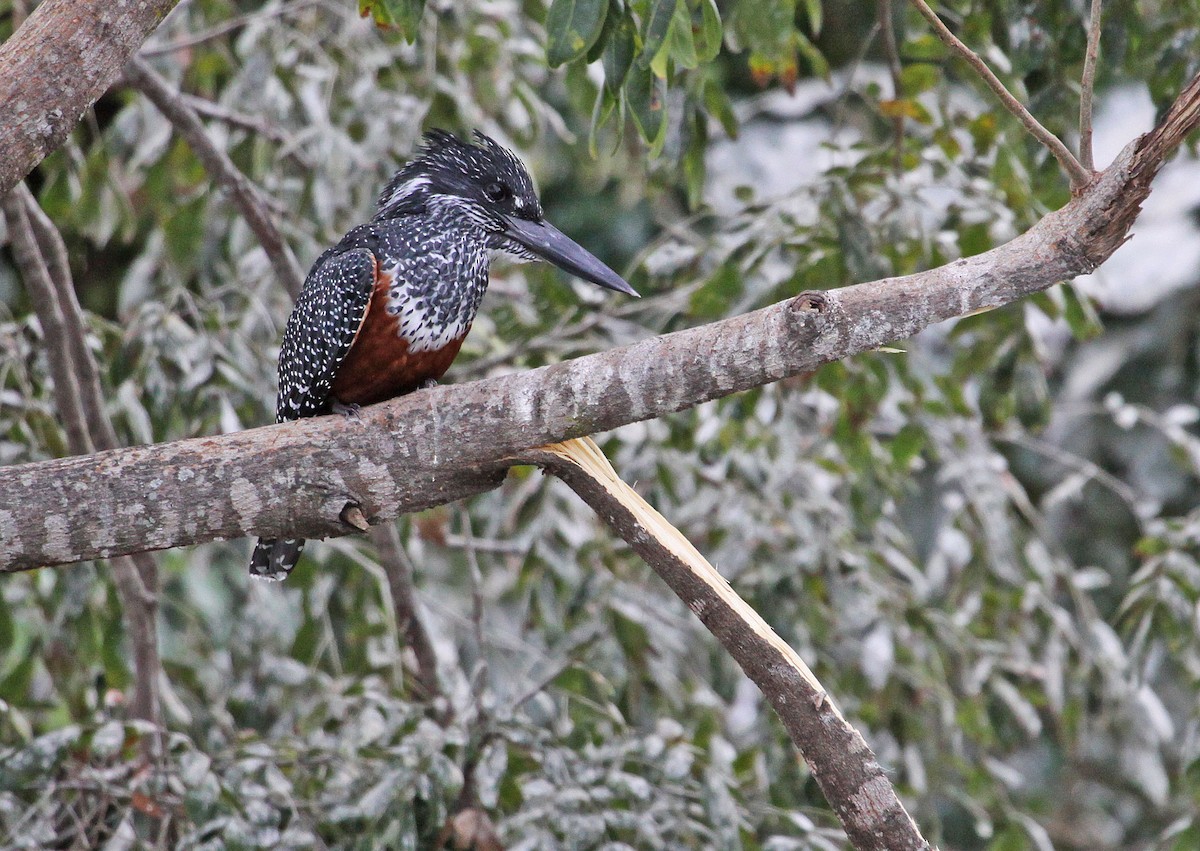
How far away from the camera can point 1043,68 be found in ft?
9.50

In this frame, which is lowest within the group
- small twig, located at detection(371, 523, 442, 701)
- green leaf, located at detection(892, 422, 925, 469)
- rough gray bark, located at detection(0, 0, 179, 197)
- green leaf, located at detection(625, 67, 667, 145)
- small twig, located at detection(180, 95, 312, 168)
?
green leaf, located at detection(892, 422, 925, 469)

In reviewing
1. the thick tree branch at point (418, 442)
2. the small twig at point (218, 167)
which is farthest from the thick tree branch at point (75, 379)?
the thick tree branch at point (418, 442)

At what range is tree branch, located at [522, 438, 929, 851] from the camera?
6.21ft

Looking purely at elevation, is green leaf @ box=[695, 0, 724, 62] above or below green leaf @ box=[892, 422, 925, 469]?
above

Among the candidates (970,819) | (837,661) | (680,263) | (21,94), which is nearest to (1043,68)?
(680,263)

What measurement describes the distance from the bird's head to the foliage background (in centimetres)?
28

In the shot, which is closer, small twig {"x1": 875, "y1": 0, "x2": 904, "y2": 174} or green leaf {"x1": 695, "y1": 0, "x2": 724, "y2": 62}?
green leaf {"x1": 695, "y1": 0, "x2": 724, "y2": 62}

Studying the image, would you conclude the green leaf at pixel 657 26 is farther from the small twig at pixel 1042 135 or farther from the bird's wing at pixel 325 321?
the bird's wing at pixel 325 321

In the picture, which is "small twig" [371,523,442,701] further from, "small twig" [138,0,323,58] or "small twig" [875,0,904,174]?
"small twig" [875,0,904,174]

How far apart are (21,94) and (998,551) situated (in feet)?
8.66

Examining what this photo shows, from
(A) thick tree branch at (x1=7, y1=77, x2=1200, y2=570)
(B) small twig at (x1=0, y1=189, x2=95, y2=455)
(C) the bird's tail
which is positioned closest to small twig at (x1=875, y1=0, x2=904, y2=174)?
(A) thick tree branch at (x1=7, y1=77, x2=1200, y2=570)

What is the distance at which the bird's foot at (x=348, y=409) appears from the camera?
2.23 meters

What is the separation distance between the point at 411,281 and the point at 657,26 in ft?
2.45

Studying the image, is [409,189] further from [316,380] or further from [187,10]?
[187,10]
